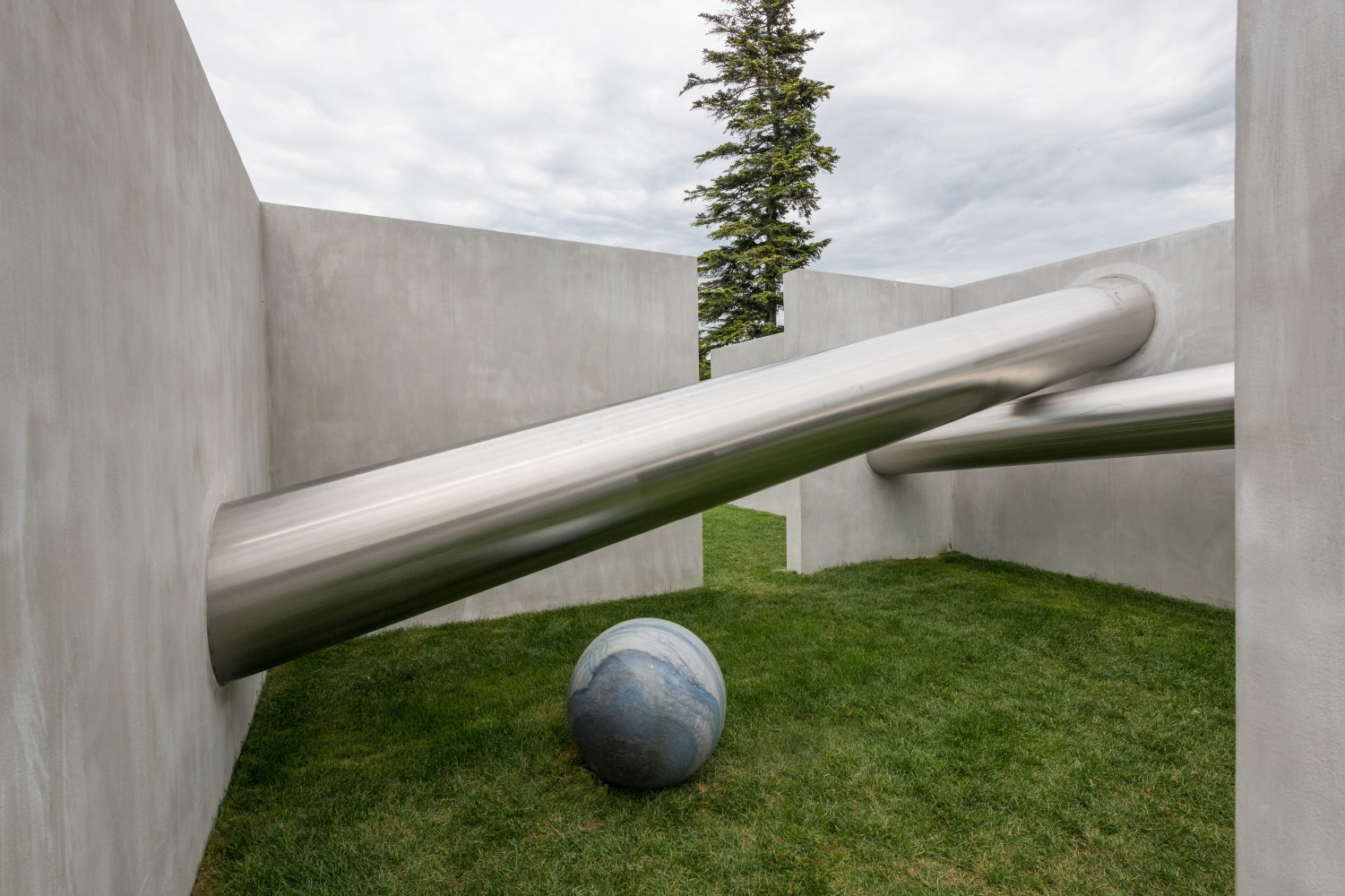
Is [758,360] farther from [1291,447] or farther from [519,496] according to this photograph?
[1291,447]

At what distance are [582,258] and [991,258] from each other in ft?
82.2

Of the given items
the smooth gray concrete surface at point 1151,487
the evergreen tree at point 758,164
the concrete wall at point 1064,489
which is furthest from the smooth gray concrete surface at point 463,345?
the evergreen tree at point 758,164

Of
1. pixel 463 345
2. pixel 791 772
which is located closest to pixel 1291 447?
pixel 791 772

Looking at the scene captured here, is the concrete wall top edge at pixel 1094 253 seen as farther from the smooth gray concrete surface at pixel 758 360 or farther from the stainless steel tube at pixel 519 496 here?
the stainless steel tube at pixel 519 496

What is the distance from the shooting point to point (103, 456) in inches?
60.7

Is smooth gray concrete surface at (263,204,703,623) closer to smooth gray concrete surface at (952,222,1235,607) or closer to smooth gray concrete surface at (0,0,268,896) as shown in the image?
smooth gray concrete surface at (0,0,268,896)

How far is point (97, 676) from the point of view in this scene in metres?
1.47

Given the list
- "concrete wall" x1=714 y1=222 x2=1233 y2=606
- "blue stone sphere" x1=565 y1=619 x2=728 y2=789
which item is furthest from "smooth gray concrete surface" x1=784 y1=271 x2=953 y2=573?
"blue stone sphere" x1=565 y1=619 x2=728 y2=789

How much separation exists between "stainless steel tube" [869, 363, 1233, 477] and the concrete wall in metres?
0.98

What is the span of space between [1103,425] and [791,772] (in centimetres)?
372

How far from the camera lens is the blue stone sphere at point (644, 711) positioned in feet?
8.96

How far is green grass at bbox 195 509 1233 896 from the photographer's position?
2395mm

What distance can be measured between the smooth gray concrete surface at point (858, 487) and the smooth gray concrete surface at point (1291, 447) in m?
5.24

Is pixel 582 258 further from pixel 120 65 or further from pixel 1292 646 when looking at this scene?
pixel 1292 646
